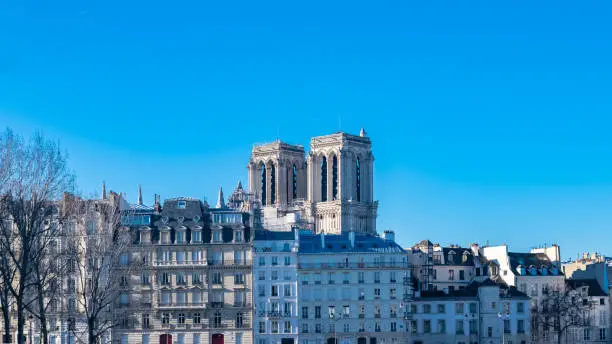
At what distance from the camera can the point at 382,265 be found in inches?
4218

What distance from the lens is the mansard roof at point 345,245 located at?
108 meters

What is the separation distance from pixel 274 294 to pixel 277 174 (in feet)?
244

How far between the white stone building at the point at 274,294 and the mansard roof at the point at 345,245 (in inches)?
117

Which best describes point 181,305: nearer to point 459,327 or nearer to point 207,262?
point 207,262

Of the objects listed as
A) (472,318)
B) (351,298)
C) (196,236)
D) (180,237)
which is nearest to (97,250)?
(180,237)

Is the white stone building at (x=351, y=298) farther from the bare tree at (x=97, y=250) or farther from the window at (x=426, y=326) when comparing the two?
the bare tree at (x=97, y=250)

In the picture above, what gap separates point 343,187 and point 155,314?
7107 cm

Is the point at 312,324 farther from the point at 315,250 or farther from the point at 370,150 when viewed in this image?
the point at 370,150

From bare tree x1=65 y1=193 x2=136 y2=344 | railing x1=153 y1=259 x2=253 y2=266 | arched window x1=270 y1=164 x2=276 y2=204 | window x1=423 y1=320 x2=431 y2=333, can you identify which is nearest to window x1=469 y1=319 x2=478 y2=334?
window x1=423 y1=320 x2=431 y2=333

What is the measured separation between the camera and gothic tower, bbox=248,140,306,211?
7077 inches

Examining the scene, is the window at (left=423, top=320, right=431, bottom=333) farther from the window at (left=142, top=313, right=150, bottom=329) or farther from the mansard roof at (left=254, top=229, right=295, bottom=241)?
the window at (left=142, top=313, right=150, bottom=329)

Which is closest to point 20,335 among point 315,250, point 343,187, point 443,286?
point 315,250

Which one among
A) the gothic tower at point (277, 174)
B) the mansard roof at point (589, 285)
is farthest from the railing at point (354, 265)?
the gothic tower at point (277, 174)

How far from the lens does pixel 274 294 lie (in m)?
106
